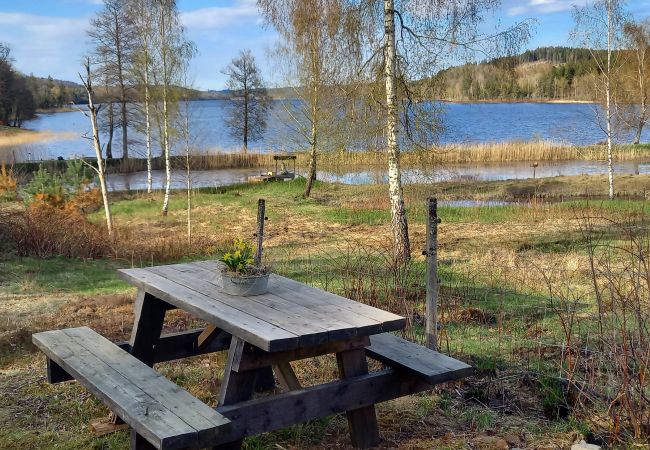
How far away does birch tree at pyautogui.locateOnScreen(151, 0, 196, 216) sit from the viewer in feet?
69.1

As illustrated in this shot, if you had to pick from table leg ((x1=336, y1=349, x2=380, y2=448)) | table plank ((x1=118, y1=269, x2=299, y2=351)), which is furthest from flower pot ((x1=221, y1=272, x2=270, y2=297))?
table leg ((x1=336, y1=349, x2=380, y2=448))

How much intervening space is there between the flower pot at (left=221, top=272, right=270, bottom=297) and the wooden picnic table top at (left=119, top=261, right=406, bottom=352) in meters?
0.03

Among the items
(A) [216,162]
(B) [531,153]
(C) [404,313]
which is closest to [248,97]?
(A) [216,162]

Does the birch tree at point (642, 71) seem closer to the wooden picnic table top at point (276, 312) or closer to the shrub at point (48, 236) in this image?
the shrub at point (48, 236)

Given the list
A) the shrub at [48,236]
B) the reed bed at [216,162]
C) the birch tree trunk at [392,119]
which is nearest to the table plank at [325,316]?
the birch tree trunk at [392,119]

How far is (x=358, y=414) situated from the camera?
12.3ft

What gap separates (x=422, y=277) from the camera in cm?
954

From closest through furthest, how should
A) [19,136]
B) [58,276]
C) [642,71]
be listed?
[58,276] → [642,71] → [19,136]

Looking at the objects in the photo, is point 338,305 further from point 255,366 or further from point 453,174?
point 453,174

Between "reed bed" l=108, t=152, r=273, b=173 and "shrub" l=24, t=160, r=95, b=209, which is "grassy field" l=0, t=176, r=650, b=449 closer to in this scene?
"shrub" l=24, t=160, r=95, b=209

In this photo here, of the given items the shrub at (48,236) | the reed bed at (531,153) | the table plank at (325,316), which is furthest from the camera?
the reed bed at (531,153)

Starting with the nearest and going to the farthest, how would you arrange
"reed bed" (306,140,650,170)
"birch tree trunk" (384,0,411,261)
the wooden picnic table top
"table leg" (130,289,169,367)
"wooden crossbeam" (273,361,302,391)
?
the wooden picnic table top → "wooden crossbeam" (273,361,302,391) → "table leg" (130,289,169,367) → "birch tree trunk" (384,0,411,261) → "reed bed" (306,140,650,170)

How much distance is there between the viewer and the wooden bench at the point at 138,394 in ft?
9.44

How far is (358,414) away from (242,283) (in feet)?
3.21
